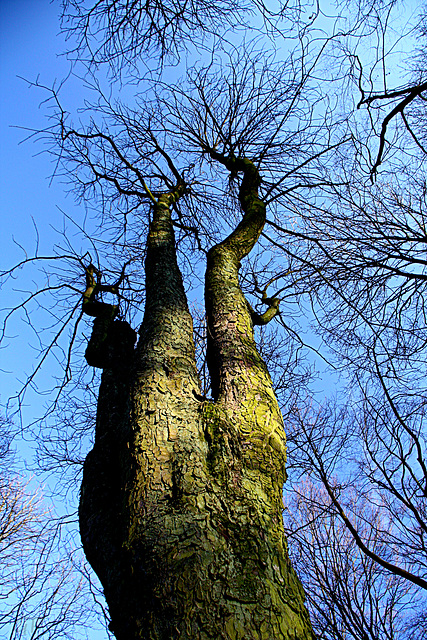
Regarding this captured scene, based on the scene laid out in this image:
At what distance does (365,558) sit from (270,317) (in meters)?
2.88

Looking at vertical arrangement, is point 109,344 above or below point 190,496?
above

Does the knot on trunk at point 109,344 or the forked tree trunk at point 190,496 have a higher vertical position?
the knot on trunk at point 109,344

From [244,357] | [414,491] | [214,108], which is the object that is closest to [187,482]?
[244,357]

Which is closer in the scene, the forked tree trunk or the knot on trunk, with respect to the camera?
the forked tree trunk

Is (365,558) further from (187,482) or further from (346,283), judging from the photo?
(187,482)

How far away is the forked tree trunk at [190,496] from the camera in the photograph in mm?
976

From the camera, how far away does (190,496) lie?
120 centimetres

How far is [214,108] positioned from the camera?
172 inches

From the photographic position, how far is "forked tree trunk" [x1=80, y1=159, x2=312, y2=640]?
3.20 ft

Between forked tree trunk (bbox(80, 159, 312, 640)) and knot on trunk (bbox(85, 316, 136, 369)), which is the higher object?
knot on trunk (bbox(85, 316, 136, 369))

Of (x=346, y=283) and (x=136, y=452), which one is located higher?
(x=346, y=283)

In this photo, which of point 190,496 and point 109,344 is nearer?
point 190,496

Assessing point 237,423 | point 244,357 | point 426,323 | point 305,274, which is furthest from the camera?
point 305,274

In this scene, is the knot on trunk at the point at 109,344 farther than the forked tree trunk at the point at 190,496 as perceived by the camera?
Yes
